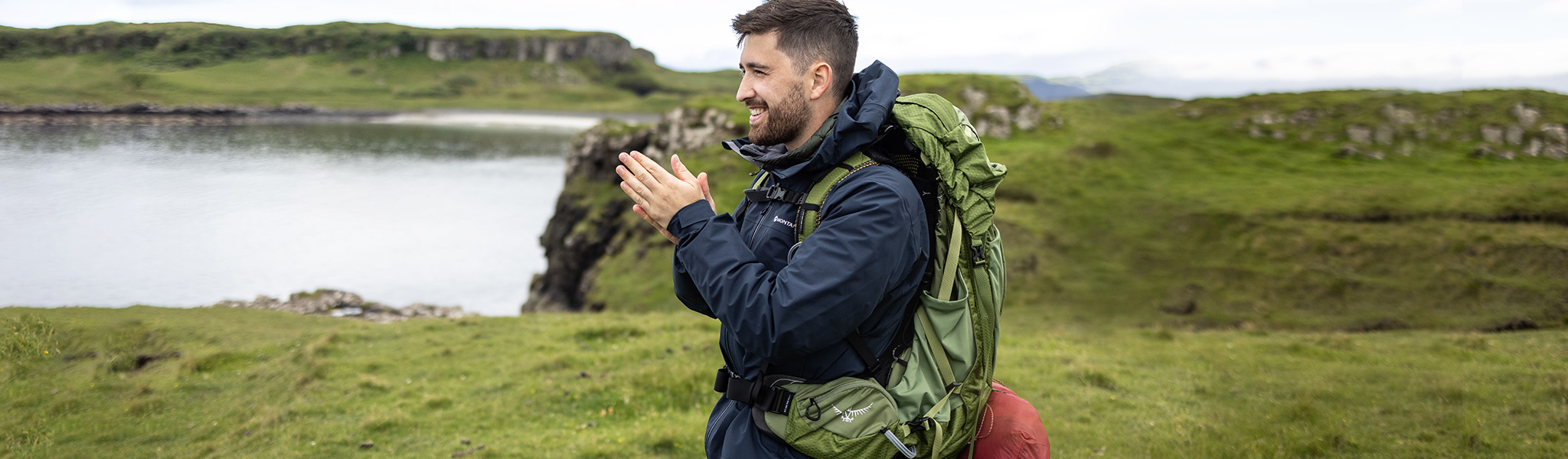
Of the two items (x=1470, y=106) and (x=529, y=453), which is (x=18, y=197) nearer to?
(x=529, y=453)

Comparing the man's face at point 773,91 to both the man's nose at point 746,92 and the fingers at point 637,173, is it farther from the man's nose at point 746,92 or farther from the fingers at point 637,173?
the fingers at point 637,173

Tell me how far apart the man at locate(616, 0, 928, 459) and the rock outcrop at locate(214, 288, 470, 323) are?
1138 inches

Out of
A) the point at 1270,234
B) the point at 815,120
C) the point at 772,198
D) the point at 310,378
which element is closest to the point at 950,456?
the point at 772,198

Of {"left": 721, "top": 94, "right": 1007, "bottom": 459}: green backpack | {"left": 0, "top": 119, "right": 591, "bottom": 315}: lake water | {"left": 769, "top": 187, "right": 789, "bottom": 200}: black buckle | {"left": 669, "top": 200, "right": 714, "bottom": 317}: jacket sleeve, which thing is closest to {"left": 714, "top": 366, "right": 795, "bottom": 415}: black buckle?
{"left": 721, "top": 94, "right": 1007, "bottom": 459}: green backpack

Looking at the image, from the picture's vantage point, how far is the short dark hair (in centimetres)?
294

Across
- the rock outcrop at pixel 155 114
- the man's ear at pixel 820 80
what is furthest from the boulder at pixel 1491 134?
the rock outcrop at pixel 155 114

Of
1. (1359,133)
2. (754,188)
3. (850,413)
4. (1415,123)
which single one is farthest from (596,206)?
(850,413)

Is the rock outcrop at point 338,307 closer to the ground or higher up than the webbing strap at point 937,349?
closer to the ground

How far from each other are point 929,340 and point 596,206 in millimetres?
52259

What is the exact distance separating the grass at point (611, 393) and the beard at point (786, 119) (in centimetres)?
650

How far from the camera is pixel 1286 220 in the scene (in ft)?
85.1

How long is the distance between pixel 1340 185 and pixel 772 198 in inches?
1343

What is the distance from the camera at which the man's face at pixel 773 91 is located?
296cm

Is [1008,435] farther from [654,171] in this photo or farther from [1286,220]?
[1286,220]
